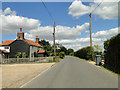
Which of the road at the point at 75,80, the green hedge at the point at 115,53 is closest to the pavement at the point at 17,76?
the road at the point at 75,80

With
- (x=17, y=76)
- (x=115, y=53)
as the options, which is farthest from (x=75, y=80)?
(x=115, y=53)

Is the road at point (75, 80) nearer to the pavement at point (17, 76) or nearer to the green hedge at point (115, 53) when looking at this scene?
the pavement at point (17, 76)

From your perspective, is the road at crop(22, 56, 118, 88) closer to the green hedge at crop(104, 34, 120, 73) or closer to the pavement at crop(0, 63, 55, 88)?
the pavement at crop(0, 63, 55, 88)

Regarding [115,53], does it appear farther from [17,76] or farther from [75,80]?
[17,76]

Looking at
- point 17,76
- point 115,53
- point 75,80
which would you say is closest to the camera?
point 75,80

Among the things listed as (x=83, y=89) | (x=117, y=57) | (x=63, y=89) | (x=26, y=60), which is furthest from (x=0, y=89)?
(x=26, y=60)

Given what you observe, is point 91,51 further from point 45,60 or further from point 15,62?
point 15,62

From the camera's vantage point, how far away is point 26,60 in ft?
84.0

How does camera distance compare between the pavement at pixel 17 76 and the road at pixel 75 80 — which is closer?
the road at pixel 75 80

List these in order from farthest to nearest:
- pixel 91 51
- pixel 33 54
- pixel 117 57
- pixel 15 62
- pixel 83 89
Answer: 1. pixel 33 54
2. pixel 91 51
3. pixel 15 62
4. pixel 117 57
5. pixel 83 89

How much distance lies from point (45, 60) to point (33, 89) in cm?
2046

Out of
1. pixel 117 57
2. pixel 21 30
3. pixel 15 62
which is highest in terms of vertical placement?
pixel 21 30

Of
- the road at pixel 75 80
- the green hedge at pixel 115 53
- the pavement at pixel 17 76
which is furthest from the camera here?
the green hedge at pixel 115 53

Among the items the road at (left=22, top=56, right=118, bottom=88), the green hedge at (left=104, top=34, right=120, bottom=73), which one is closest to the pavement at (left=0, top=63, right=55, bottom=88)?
the road at (left=22, top=56, right=118, bottom=88)
